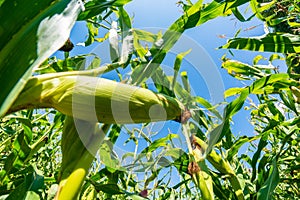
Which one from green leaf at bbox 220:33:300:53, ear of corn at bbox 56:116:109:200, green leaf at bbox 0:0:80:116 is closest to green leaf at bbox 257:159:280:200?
green leaf at bbox 220:33:300:53

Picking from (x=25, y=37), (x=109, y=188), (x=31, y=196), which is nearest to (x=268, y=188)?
(x=109, y=188)

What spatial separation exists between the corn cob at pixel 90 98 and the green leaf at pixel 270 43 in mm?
423

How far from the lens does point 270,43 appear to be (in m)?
0.71

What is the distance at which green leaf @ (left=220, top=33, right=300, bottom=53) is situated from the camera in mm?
707

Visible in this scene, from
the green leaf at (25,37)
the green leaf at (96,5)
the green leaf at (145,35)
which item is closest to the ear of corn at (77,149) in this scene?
the green leaf at (25,37)

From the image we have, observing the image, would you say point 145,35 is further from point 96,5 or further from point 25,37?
point 25,37

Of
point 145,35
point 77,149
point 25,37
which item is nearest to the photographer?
point 25,37

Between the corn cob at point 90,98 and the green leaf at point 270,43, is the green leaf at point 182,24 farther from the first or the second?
the corn cob at point 90,98

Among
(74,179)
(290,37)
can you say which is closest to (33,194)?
(74,179)

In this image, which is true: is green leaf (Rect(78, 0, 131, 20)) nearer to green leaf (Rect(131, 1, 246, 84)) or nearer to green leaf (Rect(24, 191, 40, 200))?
green leaf (Rect(131, 1, 246, 84))

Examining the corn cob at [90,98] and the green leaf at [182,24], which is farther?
the green leaf at [182,24]

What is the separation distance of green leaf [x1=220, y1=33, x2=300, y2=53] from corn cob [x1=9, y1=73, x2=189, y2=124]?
16.6 inches

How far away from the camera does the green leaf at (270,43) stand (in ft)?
2.32

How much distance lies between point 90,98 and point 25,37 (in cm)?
10
